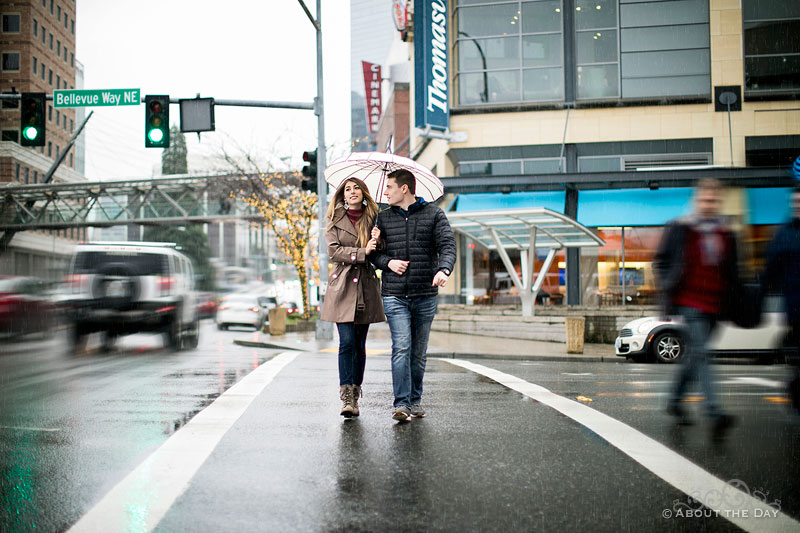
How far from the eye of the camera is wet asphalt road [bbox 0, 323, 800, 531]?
3.58m

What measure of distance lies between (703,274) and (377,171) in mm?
3191

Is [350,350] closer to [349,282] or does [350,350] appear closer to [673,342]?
[349,282]

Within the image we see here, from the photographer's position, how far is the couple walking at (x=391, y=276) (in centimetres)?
602

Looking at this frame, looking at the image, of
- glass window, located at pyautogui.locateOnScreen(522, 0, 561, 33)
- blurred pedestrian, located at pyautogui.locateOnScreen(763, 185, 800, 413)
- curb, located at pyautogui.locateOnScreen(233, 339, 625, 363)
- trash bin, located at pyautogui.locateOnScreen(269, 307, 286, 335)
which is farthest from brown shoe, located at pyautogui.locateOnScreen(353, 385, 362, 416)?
glass window, located at pyautogui.locateOnScreen(522, 0, 561, 33)

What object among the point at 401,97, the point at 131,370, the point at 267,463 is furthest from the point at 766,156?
the point at 401,97

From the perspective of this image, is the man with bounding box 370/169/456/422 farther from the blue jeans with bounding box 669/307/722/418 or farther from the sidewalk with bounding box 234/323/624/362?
the sidewalk with bounding box 234/323/624/362

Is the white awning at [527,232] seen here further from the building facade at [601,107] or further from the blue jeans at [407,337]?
the blue jeans at [407,337]

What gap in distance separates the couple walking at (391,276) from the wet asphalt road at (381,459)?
0.39m

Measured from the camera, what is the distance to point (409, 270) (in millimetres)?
6070

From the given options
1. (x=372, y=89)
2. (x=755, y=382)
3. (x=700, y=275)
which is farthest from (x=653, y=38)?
(x=372, y=89)

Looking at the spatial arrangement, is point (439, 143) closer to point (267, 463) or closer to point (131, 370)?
point (131, 370)

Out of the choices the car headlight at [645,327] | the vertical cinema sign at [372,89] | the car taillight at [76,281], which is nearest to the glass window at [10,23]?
the vertical cinema sign at [372,89]

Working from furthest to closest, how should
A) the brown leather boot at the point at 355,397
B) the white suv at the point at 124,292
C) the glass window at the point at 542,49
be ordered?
the glass window at the point at 542,49 → the white suv at the point at 124,292 → the brown leather boot at the point at 355,397

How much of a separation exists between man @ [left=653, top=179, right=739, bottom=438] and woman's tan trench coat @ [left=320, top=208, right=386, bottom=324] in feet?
7.75
